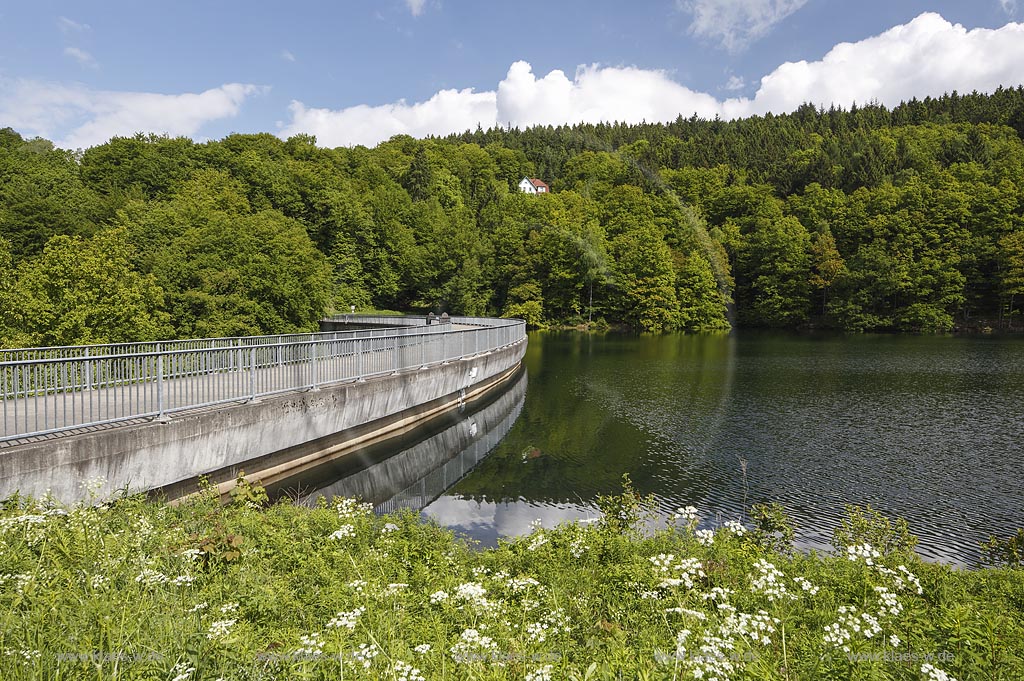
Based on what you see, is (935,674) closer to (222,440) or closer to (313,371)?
(222,440)

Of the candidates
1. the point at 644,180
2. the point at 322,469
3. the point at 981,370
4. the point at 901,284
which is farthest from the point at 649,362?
the point at 644,180

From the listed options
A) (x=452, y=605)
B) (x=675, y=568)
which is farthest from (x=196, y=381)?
(x=675, y=568)

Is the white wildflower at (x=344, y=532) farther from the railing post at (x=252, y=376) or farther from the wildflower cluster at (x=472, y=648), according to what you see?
the railing post at (x=252, y=376)

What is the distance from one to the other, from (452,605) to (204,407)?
8267 millimetres

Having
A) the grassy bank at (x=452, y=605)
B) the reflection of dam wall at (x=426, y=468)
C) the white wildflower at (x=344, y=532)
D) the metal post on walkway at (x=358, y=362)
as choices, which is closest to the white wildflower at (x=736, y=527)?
the grassy bank at (x=452, y=605)

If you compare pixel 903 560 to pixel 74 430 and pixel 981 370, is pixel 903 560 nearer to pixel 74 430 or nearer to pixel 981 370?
pixel 74 430

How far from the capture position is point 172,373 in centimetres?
1195

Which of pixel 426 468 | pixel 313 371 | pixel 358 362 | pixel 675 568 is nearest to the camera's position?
pixel 675 568

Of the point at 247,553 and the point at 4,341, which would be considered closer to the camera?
the point at 247,553

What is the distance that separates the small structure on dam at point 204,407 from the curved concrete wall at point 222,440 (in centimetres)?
2

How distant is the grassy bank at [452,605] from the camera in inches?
140

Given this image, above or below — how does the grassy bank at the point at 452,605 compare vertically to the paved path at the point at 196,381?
below

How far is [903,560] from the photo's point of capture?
22.6ft

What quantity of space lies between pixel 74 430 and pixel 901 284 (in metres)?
82.2
